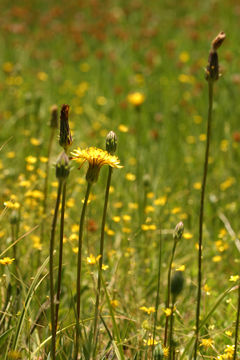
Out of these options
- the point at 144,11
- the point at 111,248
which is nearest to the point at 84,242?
the point at 111,248

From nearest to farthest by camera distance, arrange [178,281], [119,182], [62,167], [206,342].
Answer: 1. [62,167]
2. [178,281]
3. [206,342]
4. [119,182]

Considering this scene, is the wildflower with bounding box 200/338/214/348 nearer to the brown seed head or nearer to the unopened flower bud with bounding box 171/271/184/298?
the unopened flower bud with bounding box 171/271/184/298

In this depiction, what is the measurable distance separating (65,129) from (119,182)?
5.74 ft

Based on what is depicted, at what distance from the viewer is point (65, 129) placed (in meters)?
1.35

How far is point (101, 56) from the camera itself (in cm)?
520

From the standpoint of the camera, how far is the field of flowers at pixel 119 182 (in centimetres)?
146

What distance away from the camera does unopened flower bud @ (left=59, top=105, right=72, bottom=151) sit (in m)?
1.31

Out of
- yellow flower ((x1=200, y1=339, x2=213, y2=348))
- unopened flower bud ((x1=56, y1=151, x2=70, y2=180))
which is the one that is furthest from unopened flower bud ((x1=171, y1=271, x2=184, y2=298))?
unopened flower bud ((x1=56, y1=151, x2=70, y2=180))

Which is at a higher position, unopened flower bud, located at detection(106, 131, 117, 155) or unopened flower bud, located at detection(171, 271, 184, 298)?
unopened flower bud, located at detection(106, 131, 117, 155)

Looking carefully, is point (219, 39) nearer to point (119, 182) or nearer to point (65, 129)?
point (65, 129)

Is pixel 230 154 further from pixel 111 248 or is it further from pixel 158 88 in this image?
pixel 158 88

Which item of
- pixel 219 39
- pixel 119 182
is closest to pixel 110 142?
pixel 219 39

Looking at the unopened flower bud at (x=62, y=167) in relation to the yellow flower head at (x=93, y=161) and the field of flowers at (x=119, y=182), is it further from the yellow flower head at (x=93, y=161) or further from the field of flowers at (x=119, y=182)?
the yellow flower head at (x=93, y=161)

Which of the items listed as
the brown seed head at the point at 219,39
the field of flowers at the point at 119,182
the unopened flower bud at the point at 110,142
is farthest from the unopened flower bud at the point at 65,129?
the brown seed head at the point at 219,39
